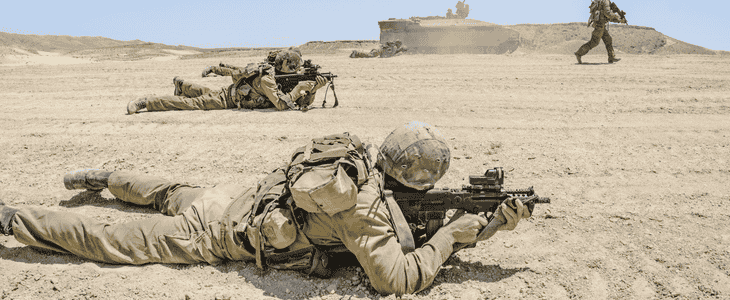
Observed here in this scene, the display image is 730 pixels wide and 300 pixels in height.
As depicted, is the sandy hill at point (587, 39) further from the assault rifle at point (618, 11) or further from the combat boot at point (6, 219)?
the combat boot at point (6, 219)

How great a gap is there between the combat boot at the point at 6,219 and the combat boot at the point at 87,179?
0.85 m

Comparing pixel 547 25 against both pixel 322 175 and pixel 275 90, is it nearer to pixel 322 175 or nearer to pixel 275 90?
pixel 275 90

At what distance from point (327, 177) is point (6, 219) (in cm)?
218

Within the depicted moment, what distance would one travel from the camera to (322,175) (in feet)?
8.05

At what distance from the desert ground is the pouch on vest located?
2.30ft

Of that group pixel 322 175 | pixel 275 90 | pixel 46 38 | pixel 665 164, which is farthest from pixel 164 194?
pixel 46 38

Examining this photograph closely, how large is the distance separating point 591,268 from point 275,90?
223 inches

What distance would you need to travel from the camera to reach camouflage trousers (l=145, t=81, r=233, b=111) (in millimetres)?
7648

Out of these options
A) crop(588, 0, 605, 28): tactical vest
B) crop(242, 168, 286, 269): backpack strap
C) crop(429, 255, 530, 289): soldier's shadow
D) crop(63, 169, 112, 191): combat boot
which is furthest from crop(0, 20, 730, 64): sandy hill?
crop(429, 255, 530, 289): soldier's shadow

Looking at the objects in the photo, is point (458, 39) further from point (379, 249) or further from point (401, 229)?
point (379, 249)

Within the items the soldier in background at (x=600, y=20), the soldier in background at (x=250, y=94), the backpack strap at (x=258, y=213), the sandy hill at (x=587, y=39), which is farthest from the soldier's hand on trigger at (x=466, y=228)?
the sandy hill at (x=587, y=39)

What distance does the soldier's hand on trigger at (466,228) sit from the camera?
2.84 m

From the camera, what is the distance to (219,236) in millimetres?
2984

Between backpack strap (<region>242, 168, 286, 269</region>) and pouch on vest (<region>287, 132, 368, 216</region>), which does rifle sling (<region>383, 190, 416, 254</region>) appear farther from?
backpack strap (<region>242, 168, 286, 269</region>)
